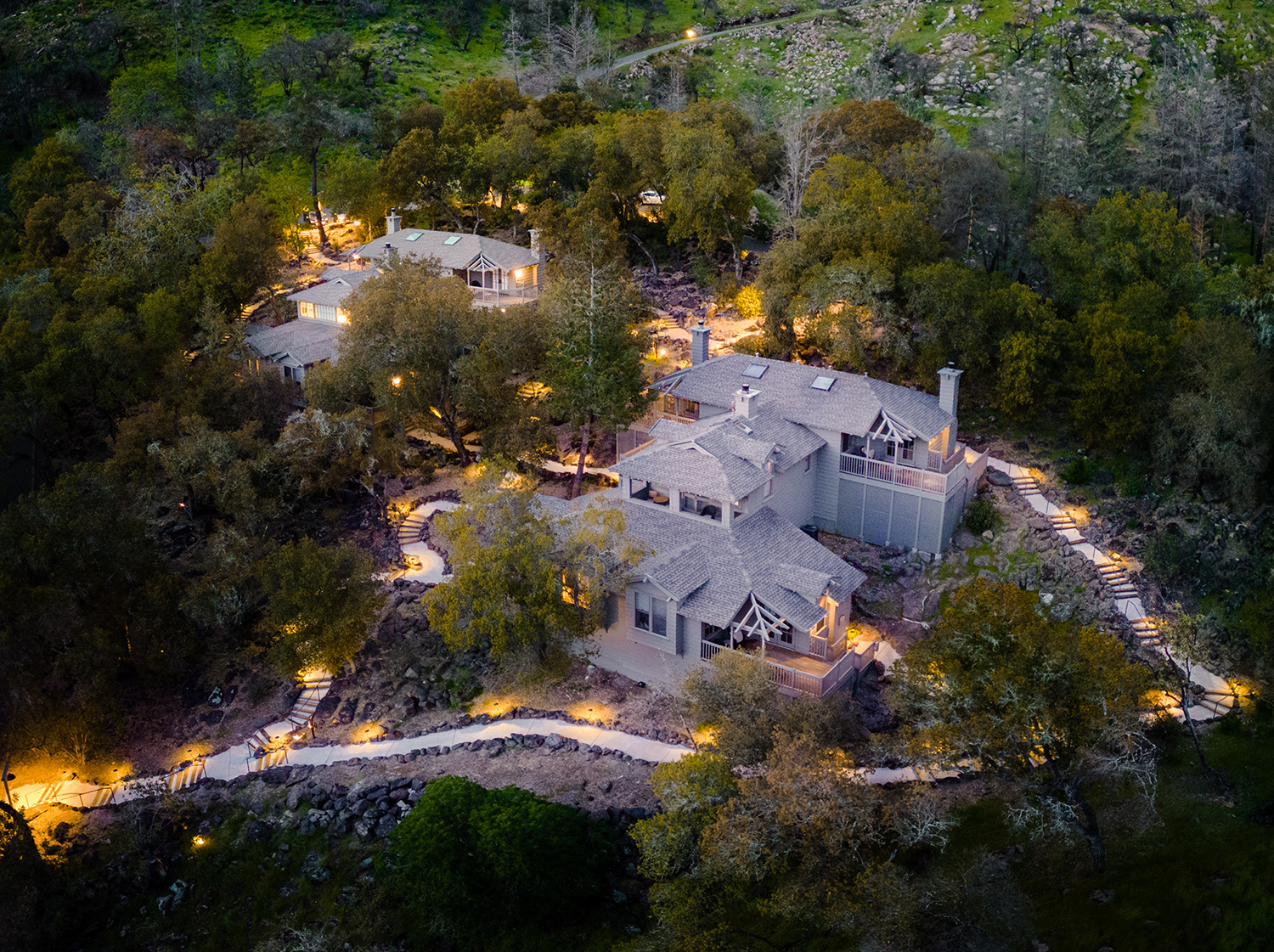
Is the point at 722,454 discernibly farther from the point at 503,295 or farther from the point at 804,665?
the point at 503,295

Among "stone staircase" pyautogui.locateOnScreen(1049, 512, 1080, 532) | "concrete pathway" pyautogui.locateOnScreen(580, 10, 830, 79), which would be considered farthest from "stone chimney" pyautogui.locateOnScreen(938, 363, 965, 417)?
"concrete pathway" pyautogui.locateOnScreen(580, 10, 830, 79)

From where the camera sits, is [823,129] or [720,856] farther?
[823,129]

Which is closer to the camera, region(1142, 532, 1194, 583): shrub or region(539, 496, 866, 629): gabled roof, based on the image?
region(539, 496, 866, 629): gabled roof

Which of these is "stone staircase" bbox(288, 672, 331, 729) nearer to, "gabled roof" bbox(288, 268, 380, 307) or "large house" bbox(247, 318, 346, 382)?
"large house" bbox(247, 318, 346, 382)

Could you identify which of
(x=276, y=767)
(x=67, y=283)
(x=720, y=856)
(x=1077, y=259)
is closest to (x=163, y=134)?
(x=67, y=283)

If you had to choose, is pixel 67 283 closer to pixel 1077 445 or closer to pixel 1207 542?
pixel 1077 445

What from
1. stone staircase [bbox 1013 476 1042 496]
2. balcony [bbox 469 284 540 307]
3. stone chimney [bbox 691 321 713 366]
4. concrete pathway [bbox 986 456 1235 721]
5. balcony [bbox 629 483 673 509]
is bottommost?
concrete pathway [bbox 986 456 1235 721]
